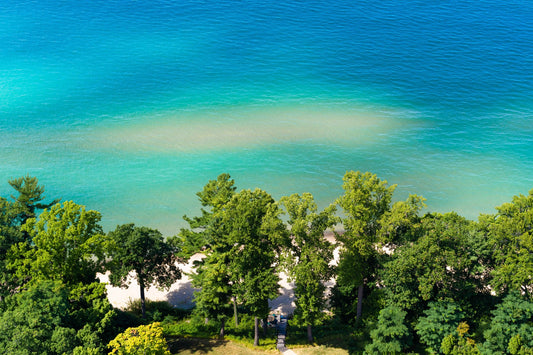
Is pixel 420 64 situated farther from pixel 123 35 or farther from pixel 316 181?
pixel 123 35

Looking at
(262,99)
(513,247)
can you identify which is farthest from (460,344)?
(262,99)

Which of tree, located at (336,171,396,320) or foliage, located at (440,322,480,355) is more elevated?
tree, located at (336,171,396,320)

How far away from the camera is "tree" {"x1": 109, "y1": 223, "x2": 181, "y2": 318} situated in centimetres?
5225

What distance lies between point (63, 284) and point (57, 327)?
4668mm

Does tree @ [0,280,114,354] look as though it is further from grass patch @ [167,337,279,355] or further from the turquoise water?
the turquoise water

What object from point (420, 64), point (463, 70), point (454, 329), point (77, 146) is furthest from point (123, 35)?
point (454, 329)

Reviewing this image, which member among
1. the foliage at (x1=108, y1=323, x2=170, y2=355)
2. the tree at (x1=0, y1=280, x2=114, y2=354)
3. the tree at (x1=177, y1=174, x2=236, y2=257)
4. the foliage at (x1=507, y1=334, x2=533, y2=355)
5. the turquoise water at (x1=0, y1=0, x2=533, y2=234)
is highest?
the turquoise water at (x1=0, y1=0, x2=533, y2=234)

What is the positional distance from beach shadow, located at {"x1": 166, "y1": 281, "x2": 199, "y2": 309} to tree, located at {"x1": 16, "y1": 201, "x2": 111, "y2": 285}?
13.6m

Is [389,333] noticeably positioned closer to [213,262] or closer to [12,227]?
[213,262]

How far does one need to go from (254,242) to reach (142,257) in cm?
1277

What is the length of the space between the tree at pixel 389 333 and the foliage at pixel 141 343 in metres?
18.9

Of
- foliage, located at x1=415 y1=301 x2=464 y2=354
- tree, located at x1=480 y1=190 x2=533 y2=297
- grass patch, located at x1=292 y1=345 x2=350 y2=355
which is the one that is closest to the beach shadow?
grass patch, located at x1=292 y1=345 x2=350 y2=355

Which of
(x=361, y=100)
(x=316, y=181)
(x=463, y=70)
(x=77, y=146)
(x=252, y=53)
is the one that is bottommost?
(x=316, y=181)

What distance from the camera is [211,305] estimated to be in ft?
167
